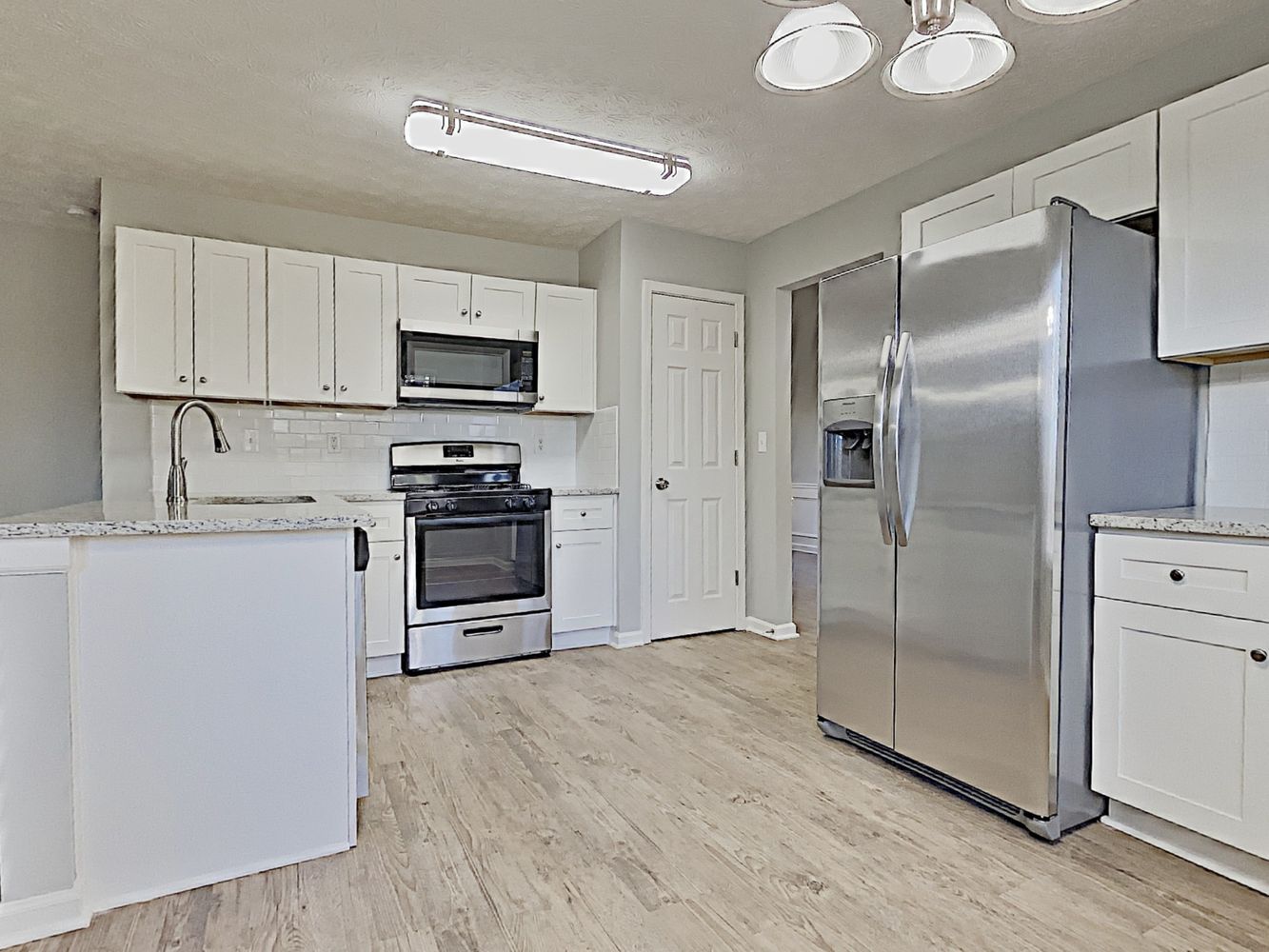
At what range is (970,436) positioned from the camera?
2.13 metres

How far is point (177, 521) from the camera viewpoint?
167 cm

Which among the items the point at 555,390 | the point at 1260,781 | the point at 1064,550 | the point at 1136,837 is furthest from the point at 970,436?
the point at 555,390

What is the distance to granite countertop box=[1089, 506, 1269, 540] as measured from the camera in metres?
1.71

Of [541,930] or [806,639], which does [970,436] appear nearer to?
[541,930]

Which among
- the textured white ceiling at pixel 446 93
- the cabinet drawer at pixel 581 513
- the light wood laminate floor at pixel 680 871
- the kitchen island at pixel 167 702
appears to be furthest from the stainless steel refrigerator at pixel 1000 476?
the cabinet drawer at pixel 581 513

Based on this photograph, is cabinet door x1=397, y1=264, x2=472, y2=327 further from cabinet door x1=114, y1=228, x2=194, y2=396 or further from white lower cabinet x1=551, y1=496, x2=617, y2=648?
white lower cabinet x1=551, y1=496, x2=617, y2=648

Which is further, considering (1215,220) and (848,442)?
(848,442)

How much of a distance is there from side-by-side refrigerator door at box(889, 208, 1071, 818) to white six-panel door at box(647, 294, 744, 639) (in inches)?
76.5

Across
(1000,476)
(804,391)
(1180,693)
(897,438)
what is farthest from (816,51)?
(804,391)

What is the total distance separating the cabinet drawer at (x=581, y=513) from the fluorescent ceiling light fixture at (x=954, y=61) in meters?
2.64

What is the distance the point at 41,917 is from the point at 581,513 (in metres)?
2.72

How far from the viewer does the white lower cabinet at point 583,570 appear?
3920mm

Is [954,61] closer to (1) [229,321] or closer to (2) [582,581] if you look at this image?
(2) [582,581]

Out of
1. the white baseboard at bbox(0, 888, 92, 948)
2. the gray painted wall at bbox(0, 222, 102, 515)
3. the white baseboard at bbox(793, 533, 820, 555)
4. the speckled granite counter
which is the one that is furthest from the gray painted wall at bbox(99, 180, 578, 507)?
the white baseboard at bbox(793, 533, 820, 555)
